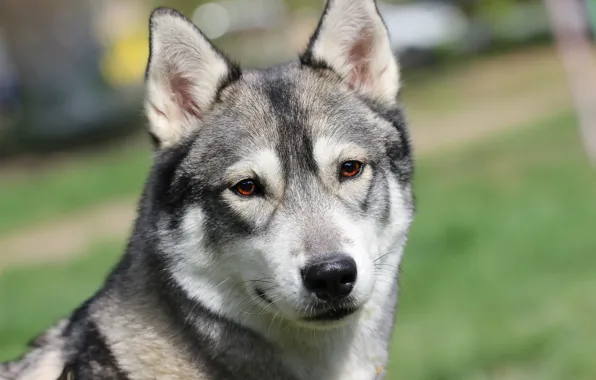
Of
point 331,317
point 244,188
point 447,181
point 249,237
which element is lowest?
point 447,181

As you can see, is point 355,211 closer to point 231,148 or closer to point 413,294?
point 231,148

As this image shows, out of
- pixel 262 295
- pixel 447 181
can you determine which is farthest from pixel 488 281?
pixel 447 181

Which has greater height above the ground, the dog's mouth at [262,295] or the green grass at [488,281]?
the dog's mouth at [262,295]

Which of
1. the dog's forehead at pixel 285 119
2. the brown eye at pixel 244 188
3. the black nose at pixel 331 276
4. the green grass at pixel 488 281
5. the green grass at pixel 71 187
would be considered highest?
the dog's forehead at pixel 285 119

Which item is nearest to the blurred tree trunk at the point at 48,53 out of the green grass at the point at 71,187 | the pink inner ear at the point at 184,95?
the green grass at the point at 71,187

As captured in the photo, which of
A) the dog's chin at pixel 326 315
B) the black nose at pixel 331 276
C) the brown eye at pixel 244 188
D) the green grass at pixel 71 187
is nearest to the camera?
the black nose at pixel 331 276

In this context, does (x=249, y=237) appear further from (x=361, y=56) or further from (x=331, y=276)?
(x=361, y=56)

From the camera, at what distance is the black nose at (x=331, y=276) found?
3.47 m

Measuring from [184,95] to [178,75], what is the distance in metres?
0.11

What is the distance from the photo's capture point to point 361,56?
4.34 metres

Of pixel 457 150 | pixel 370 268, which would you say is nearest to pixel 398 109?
pixel 370 268

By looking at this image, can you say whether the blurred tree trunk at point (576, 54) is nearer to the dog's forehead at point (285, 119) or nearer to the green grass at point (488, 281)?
the green grass at point (488, 281)

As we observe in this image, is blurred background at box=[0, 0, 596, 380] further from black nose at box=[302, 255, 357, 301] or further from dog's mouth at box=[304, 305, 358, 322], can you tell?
black nose at box=[302, 255, 357, 301]

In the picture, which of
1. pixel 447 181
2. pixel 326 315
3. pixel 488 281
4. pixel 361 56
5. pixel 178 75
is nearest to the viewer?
pixel 326 315
